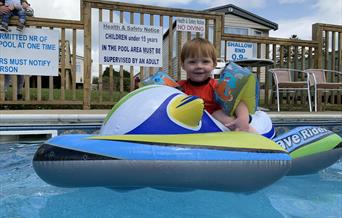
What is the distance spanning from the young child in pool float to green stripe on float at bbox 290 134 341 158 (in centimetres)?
43

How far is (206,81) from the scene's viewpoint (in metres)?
2.59

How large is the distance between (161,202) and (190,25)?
4.45 metres

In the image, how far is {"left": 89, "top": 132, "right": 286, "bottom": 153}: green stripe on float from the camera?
6.54 ft

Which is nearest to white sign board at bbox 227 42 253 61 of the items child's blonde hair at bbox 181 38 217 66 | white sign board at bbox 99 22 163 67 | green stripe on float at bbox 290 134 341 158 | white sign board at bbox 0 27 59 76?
white sign board at bbox 99 22 163 67

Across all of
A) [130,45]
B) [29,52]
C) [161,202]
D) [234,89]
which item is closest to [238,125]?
[234,89]

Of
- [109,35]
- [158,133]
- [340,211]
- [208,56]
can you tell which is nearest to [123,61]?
[109,35]

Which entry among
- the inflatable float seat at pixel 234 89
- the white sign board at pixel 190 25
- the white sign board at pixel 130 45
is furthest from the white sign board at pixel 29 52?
the inflatable float seat at pixel 234 89

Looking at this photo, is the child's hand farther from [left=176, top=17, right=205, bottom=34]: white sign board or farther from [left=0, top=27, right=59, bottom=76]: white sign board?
[left=176, top=17, right=205, bottom=34]: white sign board

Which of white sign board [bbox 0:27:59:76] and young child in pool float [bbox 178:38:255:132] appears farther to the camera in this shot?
white sign board [bbox 0:27:59:76]

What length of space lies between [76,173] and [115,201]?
0.43 m

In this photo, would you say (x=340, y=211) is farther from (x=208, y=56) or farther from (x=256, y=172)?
(x=208, y=56)

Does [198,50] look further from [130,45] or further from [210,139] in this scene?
[130,45]

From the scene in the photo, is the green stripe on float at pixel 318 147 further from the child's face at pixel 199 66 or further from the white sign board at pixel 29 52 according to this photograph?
the white sign board at pixel 29 52

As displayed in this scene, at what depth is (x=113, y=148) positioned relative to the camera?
194 centimetres
